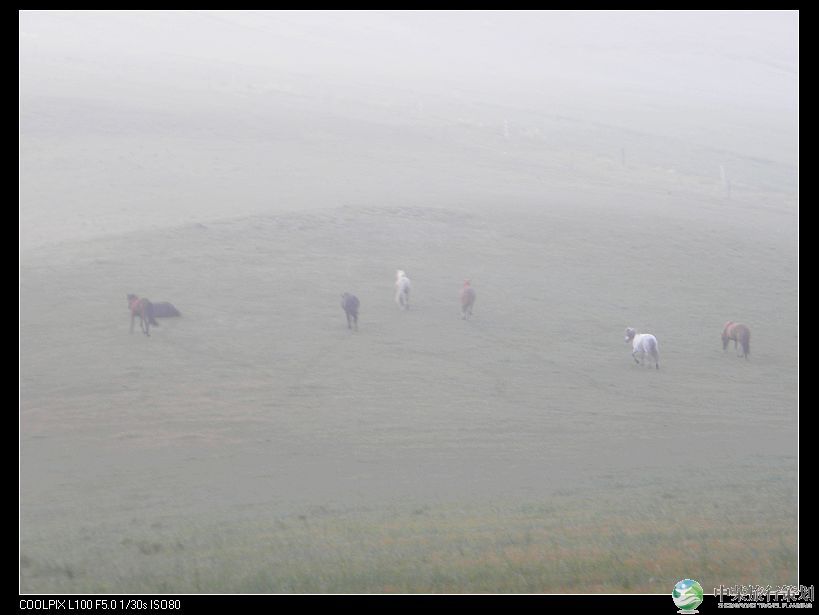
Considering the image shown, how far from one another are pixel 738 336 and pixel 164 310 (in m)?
14.4

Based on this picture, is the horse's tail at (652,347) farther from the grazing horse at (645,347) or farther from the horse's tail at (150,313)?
the horse's tail at (150,313)

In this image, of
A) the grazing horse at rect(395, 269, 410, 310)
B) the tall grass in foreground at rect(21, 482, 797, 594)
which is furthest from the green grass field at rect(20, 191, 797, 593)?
the grazing horse at rect(395, 269, 410, 310)

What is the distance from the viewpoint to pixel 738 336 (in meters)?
27.4

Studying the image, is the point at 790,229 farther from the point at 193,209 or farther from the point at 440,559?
the point at 440,559

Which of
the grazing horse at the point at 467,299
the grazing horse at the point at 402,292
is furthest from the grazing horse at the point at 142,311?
the grazing horse at the point at 467,299

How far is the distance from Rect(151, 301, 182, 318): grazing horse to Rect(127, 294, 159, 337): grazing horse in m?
0.73

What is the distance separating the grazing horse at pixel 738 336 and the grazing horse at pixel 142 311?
14.2 meters

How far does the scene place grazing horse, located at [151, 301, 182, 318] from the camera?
26.1m

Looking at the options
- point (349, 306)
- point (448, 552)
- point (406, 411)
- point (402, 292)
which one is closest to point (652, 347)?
point (402, 292)

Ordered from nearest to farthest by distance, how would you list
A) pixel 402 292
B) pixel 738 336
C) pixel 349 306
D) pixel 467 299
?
pixel 349 306 → pixel 738 336 → pixel 467 299 → pixel 402 292

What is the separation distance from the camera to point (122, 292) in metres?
28.0

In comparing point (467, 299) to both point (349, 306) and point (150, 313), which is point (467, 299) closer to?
point (349, 306)
